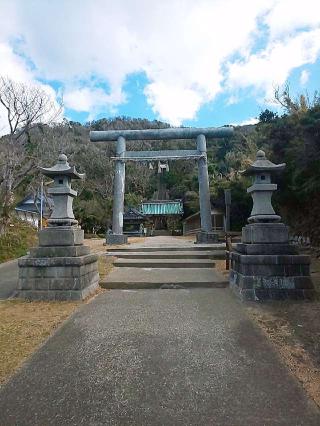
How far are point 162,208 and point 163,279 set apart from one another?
96.0ft

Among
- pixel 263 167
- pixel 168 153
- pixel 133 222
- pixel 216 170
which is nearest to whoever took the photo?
pixel 263 167

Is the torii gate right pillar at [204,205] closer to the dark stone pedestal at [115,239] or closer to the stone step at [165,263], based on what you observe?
the dark stone pedestal at [115,239]

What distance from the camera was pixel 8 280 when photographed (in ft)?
26.1

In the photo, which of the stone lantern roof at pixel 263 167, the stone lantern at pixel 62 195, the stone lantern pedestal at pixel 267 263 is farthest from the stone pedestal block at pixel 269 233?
the stone lantern at pixel 62 195

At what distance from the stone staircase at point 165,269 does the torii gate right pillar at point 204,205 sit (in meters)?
2.85

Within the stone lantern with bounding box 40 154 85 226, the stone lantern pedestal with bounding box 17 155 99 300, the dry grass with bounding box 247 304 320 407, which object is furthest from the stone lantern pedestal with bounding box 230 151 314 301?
the stone lantern with bounding box 40 154 85 226

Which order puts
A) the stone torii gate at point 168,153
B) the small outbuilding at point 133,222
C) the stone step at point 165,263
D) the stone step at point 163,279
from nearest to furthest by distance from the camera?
the stone step at point 163,279, the stone step at point 165,263, the stone torii gate at point 168,153, the small outbuilding at point 133,222

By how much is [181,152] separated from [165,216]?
24.0 metres

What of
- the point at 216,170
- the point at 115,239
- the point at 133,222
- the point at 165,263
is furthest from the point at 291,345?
the point at 216,170

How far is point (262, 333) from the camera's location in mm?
4055

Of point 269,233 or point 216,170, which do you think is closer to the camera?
point 269,233

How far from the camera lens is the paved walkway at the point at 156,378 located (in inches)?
92.9

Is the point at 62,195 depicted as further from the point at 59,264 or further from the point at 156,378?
the point at 156,378

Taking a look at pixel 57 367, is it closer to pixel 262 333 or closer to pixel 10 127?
pixel 262 333
